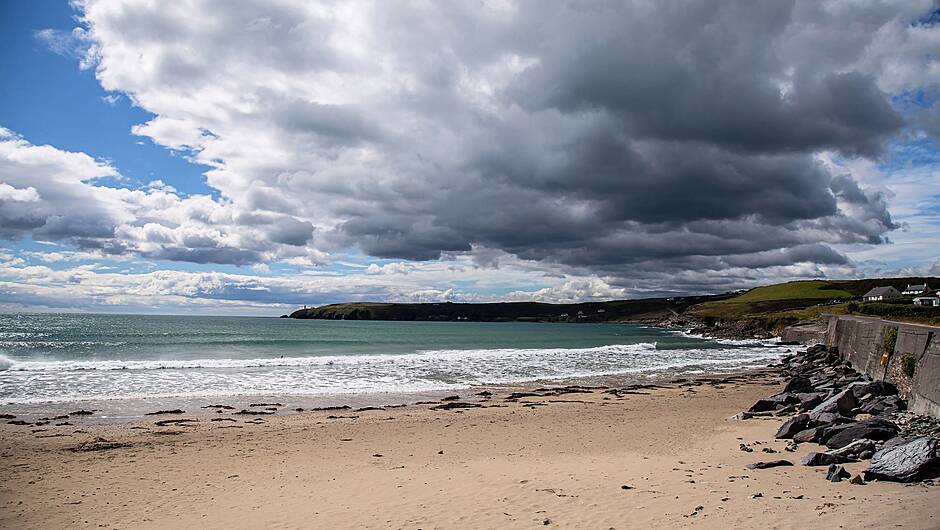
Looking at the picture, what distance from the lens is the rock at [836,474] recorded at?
28.9ft

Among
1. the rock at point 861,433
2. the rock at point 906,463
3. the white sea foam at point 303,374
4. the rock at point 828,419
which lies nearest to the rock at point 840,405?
the rock at point 828,419

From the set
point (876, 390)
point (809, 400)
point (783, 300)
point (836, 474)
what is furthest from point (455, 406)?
point (783, 300)

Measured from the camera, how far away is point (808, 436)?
39.8ft

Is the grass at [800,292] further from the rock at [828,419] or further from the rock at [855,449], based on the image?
the rock at [855,449]

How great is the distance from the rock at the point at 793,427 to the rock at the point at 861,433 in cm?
101

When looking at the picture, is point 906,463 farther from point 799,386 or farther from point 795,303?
point 795,303

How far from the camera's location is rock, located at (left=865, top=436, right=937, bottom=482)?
27.3 feet

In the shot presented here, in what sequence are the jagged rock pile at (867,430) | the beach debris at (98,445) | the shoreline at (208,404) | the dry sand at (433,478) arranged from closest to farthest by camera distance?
the dry sand at (433,478)
the jagged rock pile at (867,430)
the beach debris at (98,445)
the shoreline at (208,404)

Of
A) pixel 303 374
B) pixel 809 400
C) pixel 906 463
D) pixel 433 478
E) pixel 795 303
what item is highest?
pixel 906 463

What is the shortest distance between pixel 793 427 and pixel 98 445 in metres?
16.9

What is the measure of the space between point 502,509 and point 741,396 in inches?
710

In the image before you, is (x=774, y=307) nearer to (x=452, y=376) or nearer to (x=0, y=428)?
(x=452, y=376)

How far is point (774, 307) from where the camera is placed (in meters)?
130

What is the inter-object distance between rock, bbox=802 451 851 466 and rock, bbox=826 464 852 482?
2.34ft
